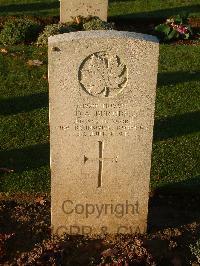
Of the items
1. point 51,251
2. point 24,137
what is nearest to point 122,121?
point 51,251

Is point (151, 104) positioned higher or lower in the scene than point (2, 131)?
higher

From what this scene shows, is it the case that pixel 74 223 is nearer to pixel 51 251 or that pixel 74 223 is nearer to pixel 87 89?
pixel 51 251

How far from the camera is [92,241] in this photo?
5.83m

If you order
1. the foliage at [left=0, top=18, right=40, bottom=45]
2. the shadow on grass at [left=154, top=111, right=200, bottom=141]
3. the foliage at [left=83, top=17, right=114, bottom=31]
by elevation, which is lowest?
the shadow on grass at [left=154, top=111, right=200, bottom=141]

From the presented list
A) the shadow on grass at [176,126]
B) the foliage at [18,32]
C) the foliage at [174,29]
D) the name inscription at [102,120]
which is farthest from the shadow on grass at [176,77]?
the name inscription at [102,120]

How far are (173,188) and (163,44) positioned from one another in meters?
5.63

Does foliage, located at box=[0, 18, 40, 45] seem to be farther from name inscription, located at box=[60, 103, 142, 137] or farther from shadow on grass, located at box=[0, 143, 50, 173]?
name inscription, located at box=[60, 103, 142, 137]

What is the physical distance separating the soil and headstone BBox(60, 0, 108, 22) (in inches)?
256

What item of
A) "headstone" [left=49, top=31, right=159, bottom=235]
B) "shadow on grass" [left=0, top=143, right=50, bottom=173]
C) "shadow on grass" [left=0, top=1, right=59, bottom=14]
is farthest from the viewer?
"shadow on grass" [left=0, top=1, right=59, bottom=14]

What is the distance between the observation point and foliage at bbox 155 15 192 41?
12.0m

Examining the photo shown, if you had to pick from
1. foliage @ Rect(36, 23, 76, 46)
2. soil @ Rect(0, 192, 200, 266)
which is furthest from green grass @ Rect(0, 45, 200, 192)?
soil @ Rect(0, 192, 200, 266)

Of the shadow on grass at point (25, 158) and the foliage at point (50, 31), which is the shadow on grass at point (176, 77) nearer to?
the foliage at point (50, 31)

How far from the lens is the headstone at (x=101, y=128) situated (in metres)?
4.89

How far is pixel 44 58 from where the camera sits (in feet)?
35.3
